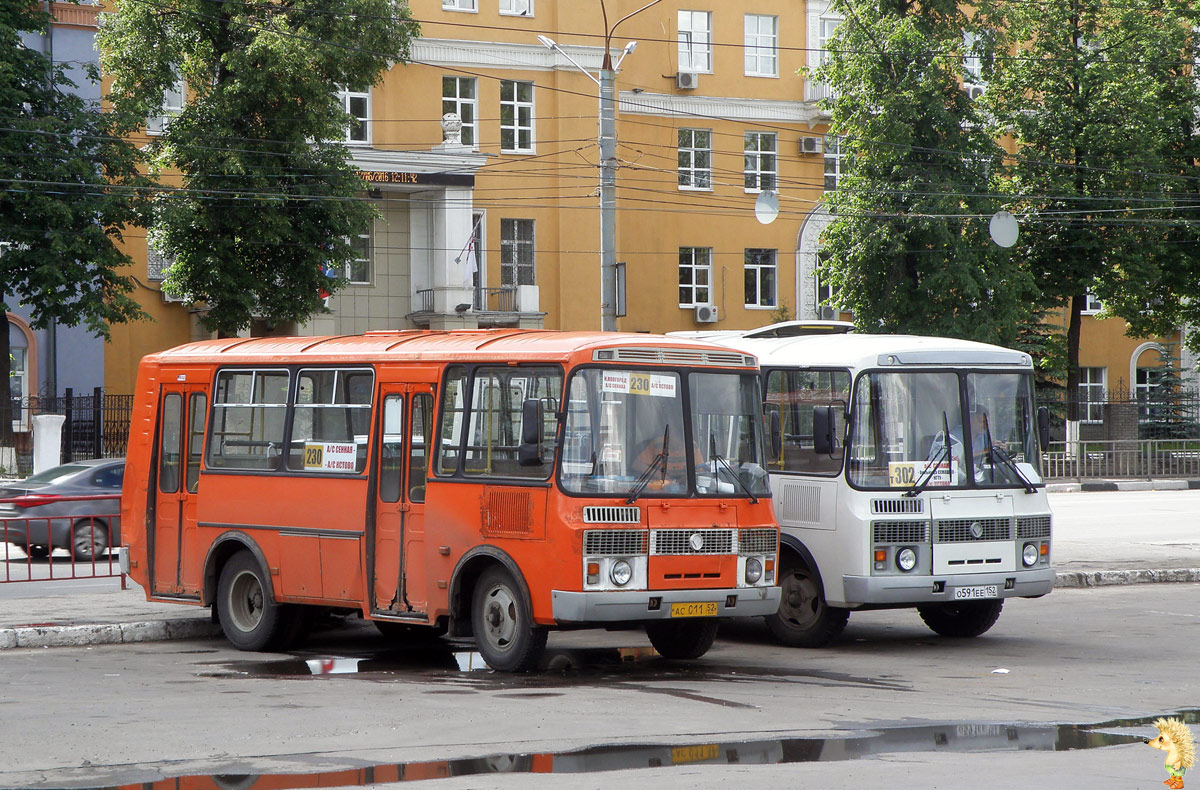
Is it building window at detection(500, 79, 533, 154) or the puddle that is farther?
building window at detection(500, 79, 533, 154)

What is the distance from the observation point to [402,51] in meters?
34.3

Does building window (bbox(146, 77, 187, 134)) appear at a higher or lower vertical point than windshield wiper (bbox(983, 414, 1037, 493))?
higher

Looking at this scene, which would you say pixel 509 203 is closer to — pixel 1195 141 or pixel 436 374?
pixel 1195 141

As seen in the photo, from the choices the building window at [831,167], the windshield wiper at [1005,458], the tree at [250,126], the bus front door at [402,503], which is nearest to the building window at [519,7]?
the building window at [831,167]

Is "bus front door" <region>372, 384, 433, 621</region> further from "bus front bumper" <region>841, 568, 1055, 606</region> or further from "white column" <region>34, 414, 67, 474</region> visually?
"white column" <region>34, 414, 67, 474</region>

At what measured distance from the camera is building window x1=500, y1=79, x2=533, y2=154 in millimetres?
46375

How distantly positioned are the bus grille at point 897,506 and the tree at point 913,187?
2624 cm

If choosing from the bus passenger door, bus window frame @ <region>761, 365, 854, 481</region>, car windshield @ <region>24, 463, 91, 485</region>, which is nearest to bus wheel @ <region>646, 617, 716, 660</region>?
bus window frame @ <region>761, 365, 854, 481</region>

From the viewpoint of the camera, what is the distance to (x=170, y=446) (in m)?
14.3

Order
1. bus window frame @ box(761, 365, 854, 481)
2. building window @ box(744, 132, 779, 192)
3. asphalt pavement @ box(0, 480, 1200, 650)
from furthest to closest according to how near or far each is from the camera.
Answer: building window @ box(744, 132, 779, 192) → asphalt pavement @ box(0, 480, 1200, 650) → bus window frame @ box(761, 365, 854, 481)

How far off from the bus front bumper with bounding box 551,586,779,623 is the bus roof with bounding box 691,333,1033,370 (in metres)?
2.29

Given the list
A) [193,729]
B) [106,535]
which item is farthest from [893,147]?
[193,729]

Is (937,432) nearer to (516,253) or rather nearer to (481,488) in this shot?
(481,488)

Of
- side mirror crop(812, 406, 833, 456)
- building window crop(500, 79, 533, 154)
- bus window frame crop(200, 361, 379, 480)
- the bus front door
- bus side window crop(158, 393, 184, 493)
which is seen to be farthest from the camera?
building window crop(500, 79, 533, 154)
